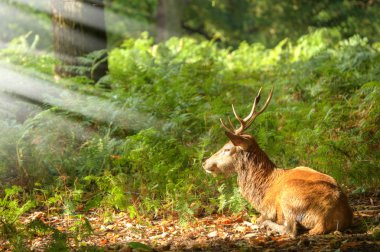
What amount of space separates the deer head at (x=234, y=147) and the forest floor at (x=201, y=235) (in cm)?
56

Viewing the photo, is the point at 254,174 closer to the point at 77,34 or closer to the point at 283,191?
the point at 283,191

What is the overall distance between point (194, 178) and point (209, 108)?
262 centimetres

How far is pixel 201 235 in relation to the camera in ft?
21.5

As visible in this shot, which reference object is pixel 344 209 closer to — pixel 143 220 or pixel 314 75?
pixel 143 220

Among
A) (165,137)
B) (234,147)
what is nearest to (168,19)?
(165,137)

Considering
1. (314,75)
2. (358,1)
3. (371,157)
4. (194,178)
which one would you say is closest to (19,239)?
(194,178)

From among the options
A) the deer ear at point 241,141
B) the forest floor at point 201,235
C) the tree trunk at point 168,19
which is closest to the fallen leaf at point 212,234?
the forest floor at point 201,235

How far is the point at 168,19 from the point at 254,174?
55.4 feet

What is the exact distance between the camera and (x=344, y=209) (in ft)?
20.1

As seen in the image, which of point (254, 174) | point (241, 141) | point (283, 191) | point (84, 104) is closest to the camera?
point (283, 191)

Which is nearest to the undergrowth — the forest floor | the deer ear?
the forest floor

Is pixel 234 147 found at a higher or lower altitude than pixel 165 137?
higher

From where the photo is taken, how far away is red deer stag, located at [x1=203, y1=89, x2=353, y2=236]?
610cm

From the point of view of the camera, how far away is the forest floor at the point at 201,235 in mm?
5809
